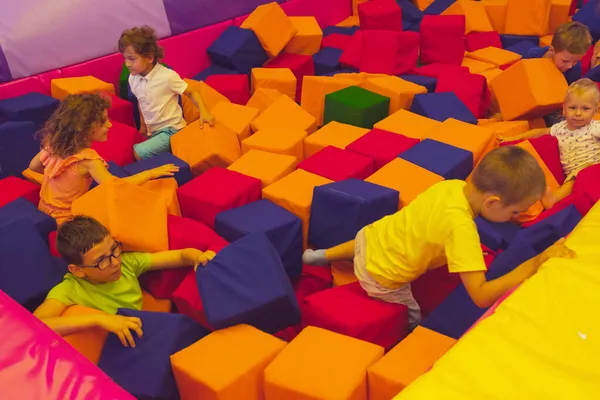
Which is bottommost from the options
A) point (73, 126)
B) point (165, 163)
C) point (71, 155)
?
point (165, 163)

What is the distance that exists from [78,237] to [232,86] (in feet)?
6.54

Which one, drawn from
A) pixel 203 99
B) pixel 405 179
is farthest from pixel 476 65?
pixel 405 179

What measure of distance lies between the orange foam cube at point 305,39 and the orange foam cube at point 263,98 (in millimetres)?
873

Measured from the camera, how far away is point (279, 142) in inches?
114

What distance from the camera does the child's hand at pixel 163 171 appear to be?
2.47 meters

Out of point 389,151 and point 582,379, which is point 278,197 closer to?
point 389,151

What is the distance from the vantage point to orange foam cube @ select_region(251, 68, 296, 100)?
3627 mm

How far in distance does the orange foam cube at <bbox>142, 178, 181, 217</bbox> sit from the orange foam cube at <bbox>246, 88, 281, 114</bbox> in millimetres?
1055

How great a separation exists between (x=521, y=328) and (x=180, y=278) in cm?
118

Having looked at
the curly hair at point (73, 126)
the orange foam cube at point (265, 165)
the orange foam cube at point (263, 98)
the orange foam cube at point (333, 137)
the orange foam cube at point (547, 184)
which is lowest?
the orange foam cube at point (547, 184)

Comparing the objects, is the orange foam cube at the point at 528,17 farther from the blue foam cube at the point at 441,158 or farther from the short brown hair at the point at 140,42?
the short brown hair at the point at 140,42

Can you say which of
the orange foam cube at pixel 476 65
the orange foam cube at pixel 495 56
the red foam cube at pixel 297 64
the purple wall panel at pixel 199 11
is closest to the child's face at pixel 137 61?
the purple wall panel at pixel 199 11

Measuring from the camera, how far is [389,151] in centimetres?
266

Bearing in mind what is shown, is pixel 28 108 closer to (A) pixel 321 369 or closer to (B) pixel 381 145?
(B) pixel 381 145
